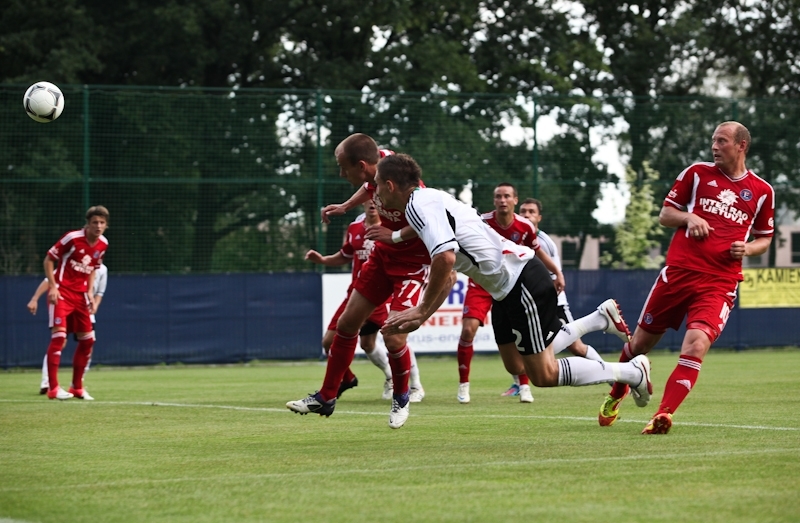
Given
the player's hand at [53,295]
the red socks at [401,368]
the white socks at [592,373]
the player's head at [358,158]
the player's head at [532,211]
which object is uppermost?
the player's head at [358,158]

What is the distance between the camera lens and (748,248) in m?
8.75

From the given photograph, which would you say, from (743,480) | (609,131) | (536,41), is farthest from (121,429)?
(536,41)

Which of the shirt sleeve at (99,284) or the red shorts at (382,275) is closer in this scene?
the red shorts at (382,275)

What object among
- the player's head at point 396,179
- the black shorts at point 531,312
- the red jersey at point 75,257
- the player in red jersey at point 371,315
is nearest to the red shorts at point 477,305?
the player in red jersey at point 371,315

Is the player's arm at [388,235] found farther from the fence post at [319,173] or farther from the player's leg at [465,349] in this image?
the fence post at [319,173]

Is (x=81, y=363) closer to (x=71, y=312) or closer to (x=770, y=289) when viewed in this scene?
(x=71, y=312)

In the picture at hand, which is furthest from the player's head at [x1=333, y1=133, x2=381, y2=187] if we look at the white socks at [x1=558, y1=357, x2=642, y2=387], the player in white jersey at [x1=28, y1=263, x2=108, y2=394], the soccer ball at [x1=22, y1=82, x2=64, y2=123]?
the player in white jersey at [x1=28, y1=263, x2=108, y2=394]

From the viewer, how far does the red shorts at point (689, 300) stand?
8562 mm

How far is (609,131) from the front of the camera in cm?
2550

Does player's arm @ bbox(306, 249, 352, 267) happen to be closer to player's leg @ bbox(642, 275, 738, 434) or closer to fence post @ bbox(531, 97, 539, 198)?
player's leg @ bbox(642, 275, 738, 434)

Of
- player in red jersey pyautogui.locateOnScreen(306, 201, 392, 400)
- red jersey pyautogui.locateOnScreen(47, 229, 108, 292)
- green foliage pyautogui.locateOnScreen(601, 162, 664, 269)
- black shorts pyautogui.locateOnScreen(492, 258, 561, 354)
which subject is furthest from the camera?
green foliage pyautogui.locateOnScreen(601, 162, 664, 269)

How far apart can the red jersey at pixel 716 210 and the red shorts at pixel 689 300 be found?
68 millimetres

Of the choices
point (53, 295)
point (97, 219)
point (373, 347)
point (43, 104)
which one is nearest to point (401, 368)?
point (373, 347)

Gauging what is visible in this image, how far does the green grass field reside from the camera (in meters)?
5.46
